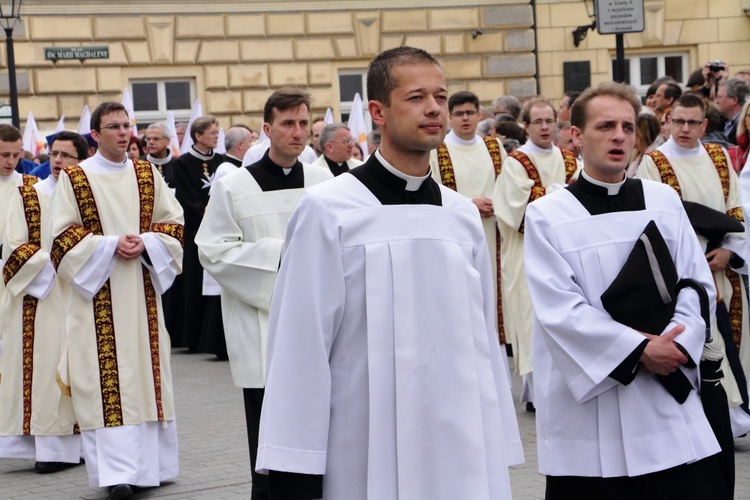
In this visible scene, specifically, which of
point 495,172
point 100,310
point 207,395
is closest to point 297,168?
point 100,310

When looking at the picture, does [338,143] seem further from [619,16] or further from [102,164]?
[102,164]

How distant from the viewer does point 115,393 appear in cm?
754

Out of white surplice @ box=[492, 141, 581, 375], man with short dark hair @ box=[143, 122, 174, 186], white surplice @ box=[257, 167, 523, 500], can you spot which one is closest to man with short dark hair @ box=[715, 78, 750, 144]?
white surplice @ box=[492, 141, 581, 375]

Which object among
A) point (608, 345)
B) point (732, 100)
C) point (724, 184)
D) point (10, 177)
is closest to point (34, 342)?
point (10, 177)

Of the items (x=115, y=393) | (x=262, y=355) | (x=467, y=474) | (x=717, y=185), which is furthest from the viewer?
(x=717, y=185)

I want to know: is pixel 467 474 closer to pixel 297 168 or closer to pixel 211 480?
pixel 297 168

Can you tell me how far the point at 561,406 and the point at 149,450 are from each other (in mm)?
3118

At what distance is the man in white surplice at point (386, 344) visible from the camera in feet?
13.4

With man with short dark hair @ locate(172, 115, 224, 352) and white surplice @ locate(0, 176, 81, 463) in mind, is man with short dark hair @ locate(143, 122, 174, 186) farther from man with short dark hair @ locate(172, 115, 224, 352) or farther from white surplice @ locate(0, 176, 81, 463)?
white surplice @ locate(0, 176, 81, 463)

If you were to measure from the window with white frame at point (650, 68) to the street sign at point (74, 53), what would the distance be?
914 cm

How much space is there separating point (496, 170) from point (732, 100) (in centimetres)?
184

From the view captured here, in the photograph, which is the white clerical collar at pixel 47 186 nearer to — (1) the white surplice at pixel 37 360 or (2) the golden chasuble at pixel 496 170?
(1) the white surplice at pixel 37 360

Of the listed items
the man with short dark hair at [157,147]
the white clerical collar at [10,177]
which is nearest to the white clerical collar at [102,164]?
the white clerical collar at [10,177]

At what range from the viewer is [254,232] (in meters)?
6.84
